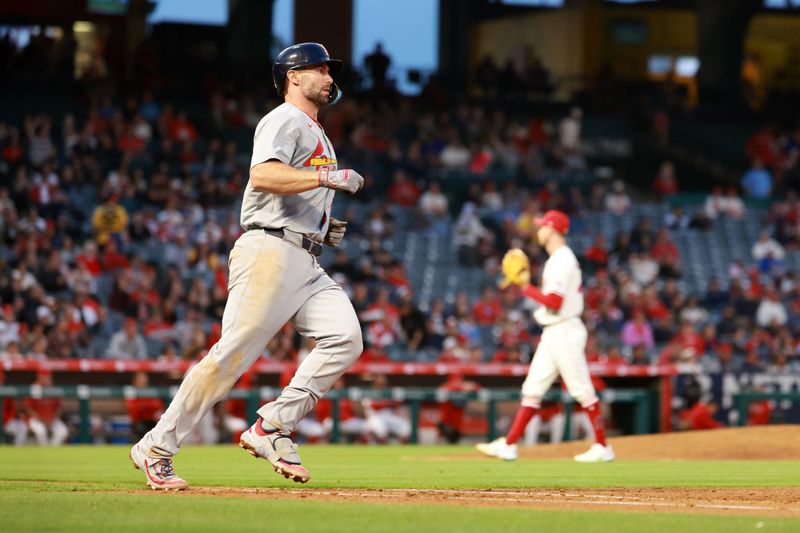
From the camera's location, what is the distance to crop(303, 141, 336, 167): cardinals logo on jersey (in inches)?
278

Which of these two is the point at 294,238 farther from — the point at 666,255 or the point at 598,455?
the point at 666,255

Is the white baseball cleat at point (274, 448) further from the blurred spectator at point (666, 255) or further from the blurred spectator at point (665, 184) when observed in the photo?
the blurred spectator at point (665, 184)

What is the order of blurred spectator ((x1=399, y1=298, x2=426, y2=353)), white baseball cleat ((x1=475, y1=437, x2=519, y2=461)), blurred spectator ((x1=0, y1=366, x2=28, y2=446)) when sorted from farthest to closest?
blurred spectator ((x1=399, y1=298, x2=426, y2=353))
blurred spectator ((x1=0, y1=366, x2=28, y2=446))
white baseball cleat ((x1=475, y1=437, x2=519, y2=461))

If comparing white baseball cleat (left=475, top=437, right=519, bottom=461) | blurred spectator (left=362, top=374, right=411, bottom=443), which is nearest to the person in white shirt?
blurred spectator (left=362, top=374, right=411, bottom=443)

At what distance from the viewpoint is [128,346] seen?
57.7ft

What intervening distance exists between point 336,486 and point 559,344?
13.3 feet

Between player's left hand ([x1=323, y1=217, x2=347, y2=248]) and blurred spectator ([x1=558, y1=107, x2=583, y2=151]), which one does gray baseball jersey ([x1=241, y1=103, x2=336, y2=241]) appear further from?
blurred spectator ([x1=558, y1=107, x2=583, y2=151])

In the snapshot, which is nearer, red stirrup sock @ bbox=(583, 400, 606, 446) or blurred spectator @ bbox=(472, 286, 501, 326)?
red stirrup sock @ bbox=(583, 400, 606, 446)

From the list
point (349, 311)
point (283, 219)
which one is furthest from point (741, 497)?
point (283, 219)

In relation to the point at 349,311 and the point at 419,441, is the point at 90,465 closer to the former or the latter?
the point at 349,311

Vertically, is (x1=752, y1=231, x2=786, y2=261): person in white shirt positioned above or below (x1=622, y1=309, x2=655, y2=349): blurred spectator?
above

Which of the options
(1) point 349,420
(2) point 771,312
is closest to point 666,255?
(2) point 771,312

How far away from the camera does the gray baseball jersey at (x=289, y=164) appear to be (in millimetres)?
6852

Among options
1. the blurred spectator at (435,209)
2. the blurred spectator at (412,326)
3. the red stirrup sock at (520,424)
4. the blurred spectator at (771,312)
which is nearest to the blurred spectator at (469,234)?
the blurred spectator at (435,209)
